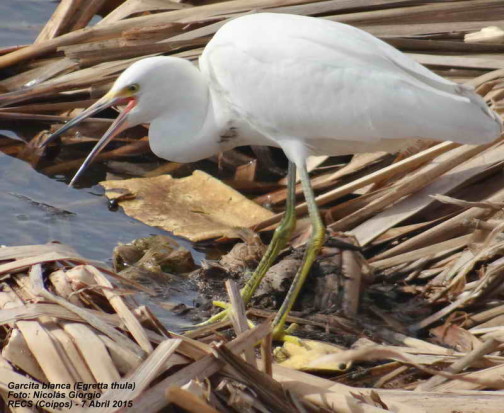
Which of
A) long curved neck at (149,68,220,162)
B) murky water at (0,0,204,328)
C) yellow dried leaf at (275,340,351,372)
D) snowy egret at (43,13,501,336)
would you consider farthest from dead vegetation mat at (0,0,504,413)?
long curved neck at (149,68,220,162)

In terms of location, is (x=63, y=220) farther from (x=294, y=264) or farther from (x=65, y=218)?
(x=294, y=264)

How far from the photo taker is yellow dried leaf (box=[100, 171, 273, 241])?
584 centimetres

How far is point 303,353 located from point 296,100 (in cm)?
133

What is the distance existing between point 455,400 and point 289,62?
7.19 feet

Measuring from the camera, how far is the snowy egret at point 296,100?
480cm

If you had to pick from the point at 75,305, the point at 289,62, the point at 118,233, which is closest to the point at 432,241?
the point at 289,62

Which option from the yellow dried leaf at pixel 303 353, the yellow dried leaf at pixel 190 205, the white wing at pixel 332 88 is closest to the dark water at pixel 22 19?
the yellow dried leaf at pixel 190 205

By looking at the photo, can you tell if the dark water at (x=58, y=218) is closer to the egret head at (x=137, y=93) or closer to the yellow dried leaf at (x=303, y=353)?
the egret head at (x=137, y=93)

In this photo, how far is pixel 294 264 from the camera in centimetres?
519

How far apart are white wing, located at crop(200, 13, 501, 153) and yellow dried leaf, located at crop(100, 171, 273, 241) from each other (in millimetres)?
928

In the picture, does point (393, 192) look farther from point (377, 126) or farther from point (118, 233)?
point (118, 233)

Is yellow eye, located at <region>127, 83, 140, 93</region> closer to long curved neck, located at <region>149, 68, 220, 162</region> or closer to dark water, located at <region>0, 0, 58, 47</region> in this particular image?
long curved neck, located at <region>149, 68, 220, 162</region>

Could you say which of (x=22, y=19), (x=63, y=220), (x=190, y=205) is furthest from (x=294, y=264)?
(x=22, y=19)

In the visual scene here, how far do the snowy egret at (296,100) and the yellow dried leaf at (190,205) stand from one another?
671mm
